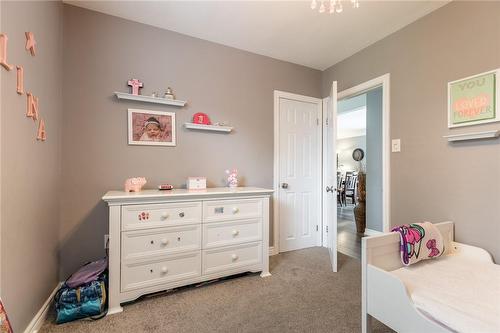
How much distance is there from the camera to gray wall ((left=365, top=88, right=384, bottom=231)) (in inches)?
140

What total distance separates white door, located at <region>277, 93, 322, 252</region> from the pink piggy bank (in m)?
1.61

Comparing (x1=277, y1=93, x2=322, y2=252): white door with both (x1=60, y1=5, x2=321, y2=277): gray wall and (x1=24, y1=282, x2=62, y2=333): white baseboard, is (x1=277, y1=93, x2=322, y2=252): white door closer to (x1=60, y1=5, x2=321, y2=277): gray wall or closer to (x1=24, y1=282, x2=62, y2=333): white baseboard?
(x1=60, y1=5, x2=321, y2=277): gray wall

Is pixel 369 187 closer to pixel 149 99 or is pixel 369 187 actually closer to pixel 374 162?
pixel 374 162

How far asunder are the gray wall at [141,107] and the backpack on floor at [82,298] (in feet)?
1.38

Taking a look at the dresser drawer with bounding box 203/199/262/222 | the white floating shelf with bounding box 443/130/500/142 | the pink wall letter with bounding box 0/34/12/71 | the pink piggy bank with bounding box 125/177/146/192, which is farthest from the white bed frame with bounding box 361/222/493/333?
the pink wall letter with bounding box 0/34/12/71

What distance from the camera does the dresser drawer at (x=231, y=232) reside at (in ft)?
6.60

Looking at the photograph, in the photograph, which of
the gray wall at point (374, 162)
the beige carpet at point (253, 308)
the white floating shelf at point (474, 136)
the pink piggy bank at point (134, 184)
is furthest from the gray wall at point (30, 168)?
the gray wall at point (374, 162)

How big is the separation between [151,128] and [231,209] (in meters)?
1.13

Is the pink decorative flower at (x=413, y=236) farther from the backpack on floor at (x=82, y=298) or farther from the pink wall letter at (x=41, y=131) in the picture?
the pink wall letter at (x=41, y=131)

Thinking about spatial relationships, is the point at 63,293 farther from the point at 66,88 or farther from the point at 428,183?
the point at 428,183

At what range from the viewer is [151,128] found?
2.24 meters

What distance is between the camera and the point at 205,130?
2.50m

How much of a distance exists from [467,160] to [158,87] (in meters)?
2.78

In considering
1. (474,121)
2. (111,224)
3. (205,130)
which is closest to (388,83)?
(474,121)
